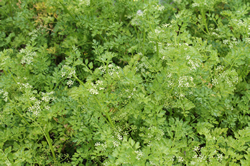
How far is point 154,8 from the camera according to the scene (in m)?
2.65

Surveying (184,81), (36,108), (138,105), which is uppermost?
(184,81)

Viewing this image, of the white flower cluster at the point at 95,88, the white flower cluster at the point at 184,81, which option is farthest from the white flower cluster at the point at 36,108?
the white flower cluster at the point at 184,81

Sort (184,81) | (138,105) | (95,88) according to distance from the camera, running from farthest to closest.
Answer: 1. (138,105)
2. (184,81)
3. (95,88)

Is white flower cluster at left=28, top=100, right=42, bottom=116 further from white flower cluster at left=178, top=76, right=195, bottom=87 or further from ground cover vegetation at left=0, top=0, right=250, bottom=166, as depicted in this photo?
white flower cluster at left=178, top=76, right=195, bottom=87

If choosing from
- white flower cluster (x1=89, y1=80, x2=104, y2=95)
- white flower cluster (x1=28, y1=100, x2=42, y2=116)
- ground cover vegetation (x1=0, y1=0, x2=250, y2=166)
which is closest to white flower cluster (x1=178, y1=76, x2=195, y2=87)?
ground cover vegetation (x1=0, y1=0, x2=250, y2=166)

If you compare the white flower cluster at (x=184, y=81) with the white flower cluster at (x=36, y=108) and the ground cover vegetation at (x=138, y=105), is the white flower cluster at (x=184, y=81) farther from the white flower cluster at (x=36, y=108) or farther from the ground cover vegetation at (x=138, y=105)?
the white flower cluster at (x=36, y=108)

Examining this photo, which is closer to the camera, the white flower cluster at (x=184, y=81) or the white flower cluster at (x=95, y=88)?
the white flower cluster at (x=95, y=88)

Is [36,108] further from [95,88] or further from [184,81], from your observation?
[184,81]

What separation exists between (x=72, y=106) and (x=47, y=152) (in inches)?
26.3

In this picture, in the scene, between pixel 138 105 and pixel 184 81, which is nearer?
pixel 184 81

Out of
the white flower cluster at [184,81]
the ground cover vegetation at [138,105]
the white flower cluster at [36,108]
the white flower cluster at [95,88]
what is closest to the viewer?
the white flower cluster at [95,88]

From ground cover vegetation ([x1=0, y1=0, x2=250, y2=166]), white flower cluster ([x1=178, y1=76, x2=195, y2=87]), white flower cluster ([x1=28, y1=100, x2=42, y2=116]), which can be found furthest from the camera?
white flower cluster ([x1=28, y1=100, x2=42, y2=116])

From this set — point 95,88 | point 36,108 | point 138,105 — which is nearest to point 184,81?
point 138,105

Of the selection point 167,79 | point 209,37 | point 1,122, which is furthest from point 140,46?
point 1,122
